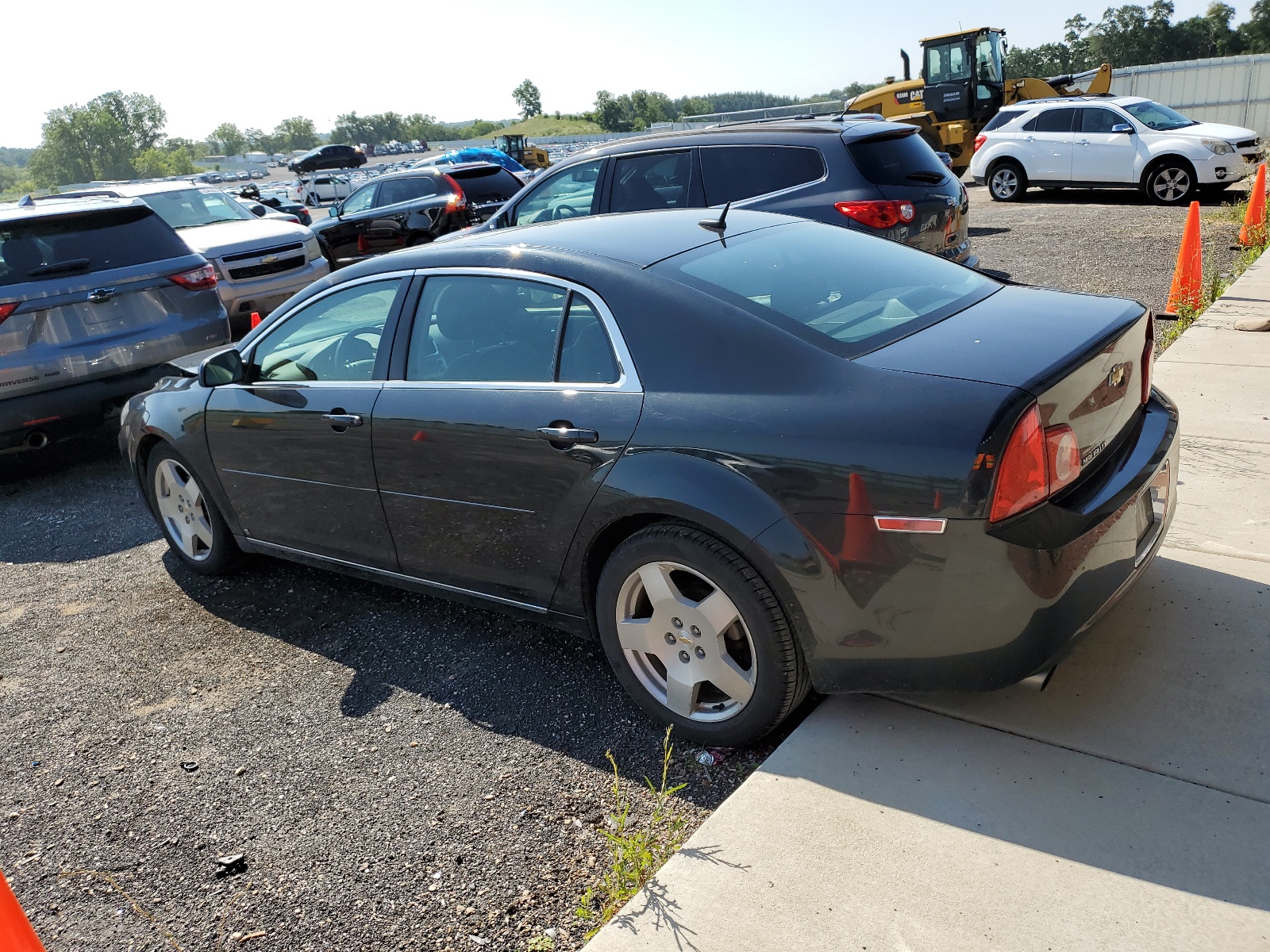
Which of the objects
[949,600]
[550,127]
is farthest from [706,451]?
[550,127]

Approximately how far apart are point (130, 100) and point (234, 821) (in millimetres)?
213682

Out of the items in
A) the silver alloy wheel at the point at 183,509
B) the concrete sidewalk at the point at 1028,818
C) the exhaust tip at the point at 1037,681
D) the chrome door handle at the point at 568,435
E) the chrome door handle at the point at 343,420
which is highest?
the chrome door handle at the point at 568,435

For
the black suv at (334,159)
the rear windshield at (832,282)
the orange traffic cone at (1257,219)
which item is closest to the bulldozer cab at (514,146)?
the black suv at (334,159)

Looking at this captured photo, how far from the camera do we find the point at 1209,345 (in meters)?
7.38

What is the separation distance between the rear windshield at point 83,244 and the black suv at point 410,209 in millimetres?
7289

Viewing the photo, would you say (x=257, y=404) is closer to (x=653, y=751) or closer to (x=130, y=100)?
(x=653, y=751)

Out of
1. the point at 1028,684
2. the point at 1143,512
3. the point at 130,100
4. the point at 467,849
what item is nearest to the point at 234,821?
the point at 467,849

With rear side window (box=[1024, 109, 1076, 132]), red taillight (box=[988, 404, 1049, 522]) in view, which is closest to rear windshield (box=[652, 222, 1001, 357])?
red taillight (box=[988, 404, 1049, 522])

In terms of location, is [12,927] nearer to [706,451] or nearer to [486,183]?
[706,451]

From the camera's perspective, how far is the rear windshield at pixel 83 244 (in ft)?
21.8

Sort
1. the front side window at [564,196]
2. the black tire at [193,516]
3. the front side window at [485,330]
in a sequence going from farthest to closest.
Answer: the front side window at [564,196] < the black tire at [193,516] < the front side window at [485,330]

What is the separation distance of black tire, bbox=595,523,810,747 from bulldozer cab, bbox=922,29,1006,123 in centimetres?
2210

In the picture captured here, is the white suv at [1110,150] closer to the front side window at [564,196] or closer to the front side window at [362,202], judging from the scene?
the front side window at [362,202]

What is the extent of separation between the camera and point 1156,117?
16.8 m
